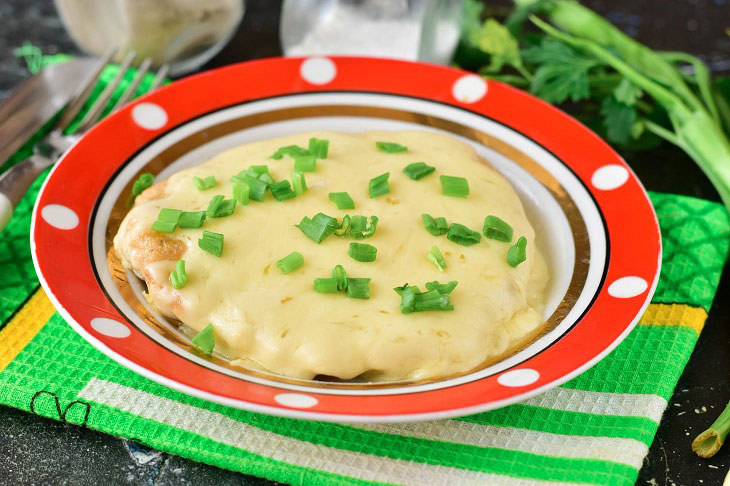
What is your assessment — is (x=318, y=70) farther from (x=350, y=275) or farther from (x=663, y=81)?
(x=663, y=81)

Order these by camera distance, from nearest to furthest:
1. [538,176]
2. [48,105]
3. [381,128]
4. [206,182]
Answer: [206,182]
[538,176]
[381,128]
[48,105]

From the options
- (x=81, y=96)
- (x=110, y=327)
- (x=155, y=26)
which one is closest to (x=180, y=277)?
(x=110, y=327)

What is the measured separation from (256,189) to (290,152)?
11.0 inches

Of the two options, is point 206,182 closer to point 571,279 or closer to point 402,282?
point 402,282

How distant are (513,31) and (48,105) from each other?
1.99 m

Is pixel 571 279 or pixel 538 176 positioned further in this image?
pixel 538 176

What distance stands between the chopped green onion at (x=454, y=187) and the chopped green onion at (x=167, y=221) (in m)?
0.80

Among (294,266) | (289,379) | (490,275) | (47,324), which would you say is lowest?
(47,324)

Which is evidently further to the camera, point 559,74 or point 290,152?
point 559,74

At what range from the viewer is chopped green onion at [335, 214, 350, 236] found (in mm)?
2264

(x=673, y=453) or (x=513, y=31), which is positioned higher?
(x=513, y=31)

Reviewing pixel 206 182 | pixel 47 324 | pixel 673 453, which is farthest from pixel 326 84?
pixel 673 453

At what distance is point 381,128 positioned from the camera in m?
2.95

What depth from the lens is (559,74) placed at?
319cm
